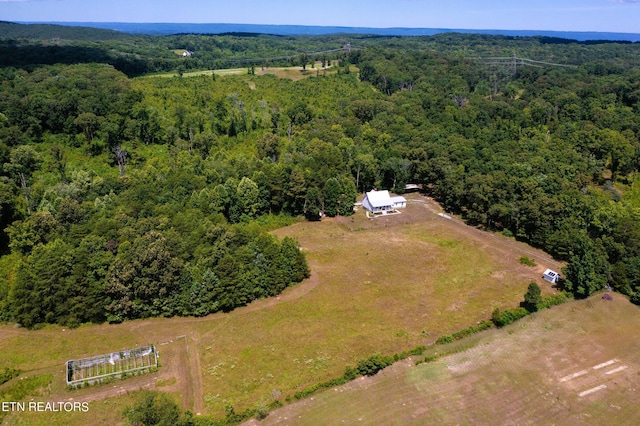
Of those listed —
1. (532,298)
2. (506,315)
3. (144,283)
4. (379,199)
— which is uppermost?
(144,283)

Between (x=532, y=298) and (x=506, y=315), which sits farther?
(x=532, y=298)

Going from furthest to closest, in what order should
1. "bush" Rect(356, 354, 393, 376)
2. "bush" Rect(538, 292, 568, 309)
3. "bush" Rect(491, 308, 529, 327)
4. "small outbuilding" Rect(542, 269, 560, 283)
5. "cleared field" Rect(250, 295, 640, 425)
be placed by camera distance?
"small outbuilding" Rect(542, 269, 560, 283)
"bush" Rect(538, 292, 568, 309)
"bush" Rect(491, 308, 529, 327)
"bush" Rect(356, 354, 393, 376)
"cleared field" Rect(250, 295, 640, 425)

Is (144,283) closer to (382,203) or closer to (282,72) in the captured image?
(382,203)

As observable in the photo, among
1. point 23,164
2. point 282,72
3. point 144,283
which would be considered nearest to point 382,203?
point 144,283

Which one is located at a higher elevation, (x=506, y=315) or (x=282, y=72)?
(x=282, y=72)

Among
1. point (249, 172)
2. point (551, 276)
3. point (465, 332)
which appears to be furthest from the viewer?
point (249, 172)

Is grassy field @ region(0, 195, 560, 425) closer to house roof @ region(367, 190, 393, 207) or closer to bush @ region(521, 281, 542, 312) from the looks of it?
bush @ region(521, 281, 542, 312)

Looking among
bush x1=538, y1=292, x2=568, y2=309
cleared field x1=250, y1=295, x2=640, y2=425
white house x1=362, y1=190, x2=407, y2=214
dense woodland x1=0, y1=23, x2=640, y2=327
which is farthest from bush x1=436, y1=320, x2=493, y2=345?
white house x1=362, y1=190, x2=407, y2=214
